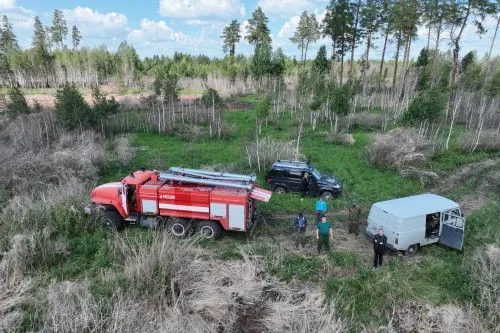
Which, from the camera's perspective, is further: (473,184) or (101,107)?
(101,107)

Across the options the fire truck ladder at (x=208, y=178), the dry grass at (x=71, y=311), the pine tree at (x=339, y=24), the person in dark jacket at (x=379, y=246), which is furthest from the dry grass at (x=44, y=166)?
the pine tree at (x=339, y=24)

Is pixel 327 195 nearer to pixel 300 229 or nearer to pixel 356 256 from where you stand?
pixel 300 229

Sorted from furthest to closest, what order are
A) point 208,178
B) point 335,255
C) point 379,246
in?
point 208,178, point 335,255, point 379,246

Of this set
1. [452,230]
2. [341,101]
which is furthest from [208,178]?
[341,101]

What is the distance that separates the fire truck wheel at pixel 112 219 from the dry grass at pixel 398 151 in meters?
13.5

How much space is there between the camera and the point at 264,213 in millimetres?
15359

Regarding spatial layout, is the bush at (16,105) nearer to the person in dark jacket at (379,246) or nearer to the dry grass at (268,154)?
the dry grass at (268,154)

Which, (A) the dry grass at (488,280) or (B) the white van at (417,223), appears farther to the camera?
(B) the white van at (417,223)

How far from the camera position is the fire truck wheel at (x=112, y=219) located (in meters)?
13.4

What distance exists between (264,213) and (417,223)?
5.81m

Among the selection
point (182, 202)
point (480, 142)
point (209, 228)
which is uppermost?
point (480, 142)

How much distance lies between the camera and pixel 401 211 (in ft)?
40.4

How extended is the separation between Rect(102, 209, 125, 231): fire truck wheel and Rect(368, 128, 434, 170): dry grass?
13494 mm

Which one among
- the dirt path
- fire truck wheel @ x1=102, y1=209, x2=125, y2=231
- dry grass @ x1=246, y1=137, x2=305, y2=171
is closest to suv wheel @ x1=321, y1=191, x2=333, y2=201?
dry grass @ x1=246, y1=137, x2=305, y2=171
